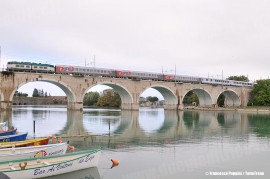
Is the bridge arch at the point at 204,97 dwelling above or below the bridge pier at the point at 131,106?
above

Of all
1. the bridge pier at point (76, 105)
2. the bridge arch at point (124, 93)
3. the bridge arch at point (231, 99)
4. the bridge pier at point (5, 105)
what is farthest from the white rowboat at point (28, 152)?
the bridge arch at point (231, 99)

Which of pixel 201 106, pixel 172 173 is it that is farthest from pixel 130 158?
pixel 201 106

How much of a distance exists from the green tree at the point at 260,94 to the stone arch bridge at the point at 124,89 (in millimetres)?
2136

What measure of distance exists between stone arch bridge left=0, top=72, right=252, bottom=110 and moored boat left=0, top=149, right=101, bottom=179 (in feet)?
143

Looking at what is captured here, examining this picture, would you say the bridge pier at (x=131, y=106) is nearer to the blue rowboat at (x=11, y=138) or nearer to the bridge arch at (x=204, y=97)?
the bridge arch at (x=204, y=97)

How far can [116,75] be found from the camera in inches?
2640

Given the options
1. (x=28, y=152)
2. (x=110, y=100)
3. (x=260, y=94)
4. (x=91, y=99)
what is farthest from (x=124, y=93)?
(x=91, y=99)

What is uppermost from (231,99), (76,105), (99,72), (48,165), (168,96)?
(99,72)

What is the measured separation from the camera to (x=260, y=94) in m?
92.4

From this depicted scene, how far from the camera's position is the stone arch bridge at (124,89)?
53.6 m

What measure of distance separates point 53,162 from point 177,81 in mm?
67077

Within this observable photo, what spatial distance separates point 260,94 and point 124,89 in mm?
48255

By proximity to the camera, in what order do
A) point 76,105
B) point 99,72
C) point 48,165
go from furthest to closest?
point 99,72 → point 76,105 → point 48,165

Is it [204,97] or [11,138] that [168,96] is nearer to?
[204,97]
